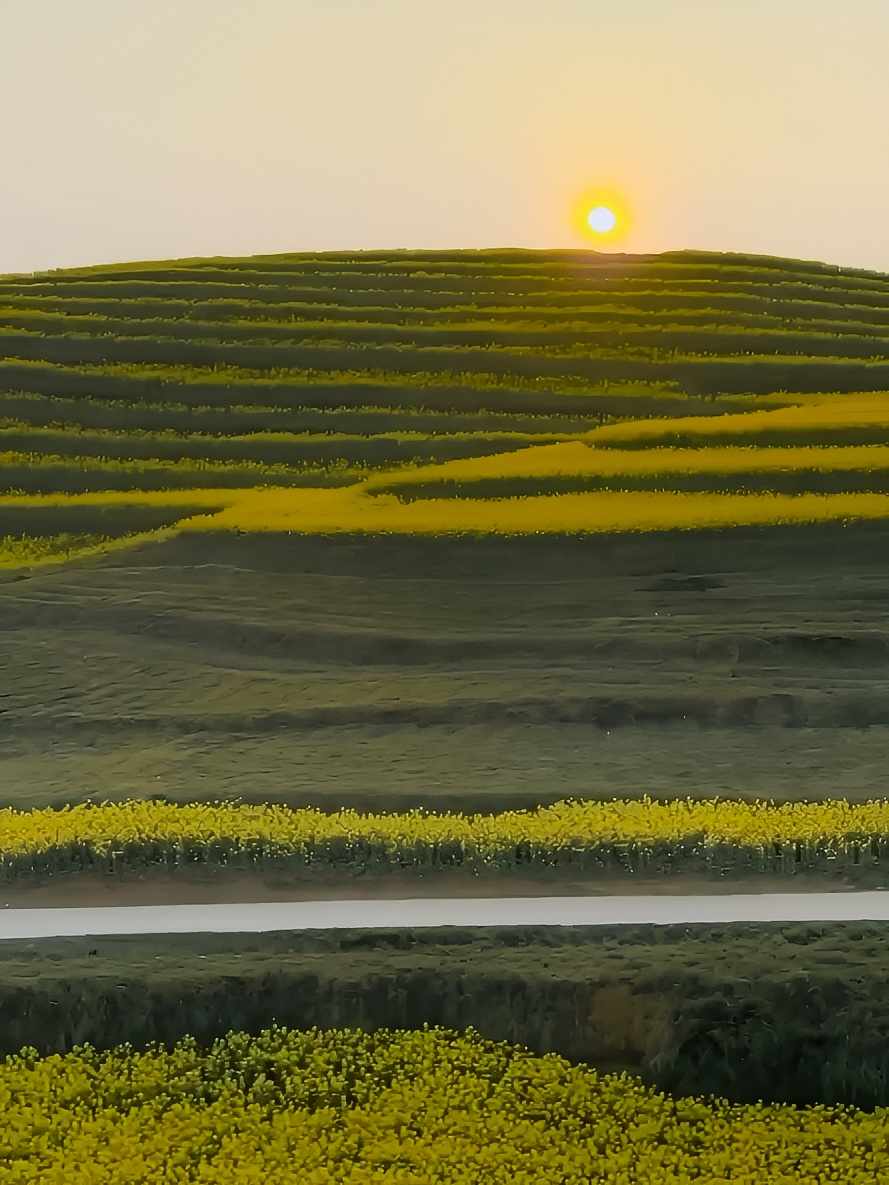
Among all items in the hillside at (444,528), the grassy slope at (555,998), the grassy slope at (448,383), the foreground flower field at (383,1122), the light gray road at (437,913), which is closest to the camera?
the foreground flower field at (383,1122)

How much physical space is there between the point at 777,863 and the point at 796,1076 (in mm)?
310

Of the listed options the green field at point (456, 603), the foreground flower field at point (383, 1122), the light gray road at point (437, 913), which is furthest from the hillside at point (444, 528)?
the foreground flower field at point (383, 1122)

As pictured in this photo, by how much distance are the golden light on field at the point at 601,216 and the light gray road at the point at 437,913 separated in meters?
1.48

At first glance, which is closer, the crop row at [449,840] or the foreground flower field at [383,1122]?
the foreground flower field at [383,1122]

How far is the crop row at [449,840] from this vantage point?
146 cm

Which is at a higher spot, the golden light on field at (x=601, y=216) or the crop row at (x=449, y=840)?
the golden light on field at (x=601, y=216)

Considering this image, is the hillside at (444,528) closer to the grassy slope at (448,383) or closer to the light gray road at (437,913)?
the grassy slope at (448,383)

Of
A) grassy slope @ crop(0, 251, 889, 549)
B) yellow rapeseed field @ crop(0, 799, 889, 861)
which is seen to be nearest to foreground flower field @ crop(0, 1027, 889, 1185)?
yellow rapeseed field @ crop(0, 799, 889, 861)

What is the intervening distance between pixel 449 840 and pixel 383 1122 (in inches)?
16.0

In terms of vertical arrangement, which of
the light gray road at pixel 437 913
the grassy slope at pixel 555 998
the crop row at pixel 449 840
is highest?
the crop row at pixel 449 840

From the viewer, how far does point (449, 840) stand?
Result: 147 centimetres

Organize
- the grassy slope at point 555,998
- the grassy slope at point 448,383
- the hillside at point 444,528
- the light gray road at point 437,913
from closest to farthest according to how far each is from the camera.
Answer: the grassy slope at point 555,998 → the light gray road at point 437,913 → the hillside at point 444,528 → the grassy slope at point 448,383

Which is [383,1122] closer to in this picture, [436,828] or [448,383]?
[436,828]

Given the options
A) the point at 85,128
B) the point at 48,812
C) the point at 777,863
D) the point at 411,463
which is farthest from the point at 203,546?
the point at 777,863
